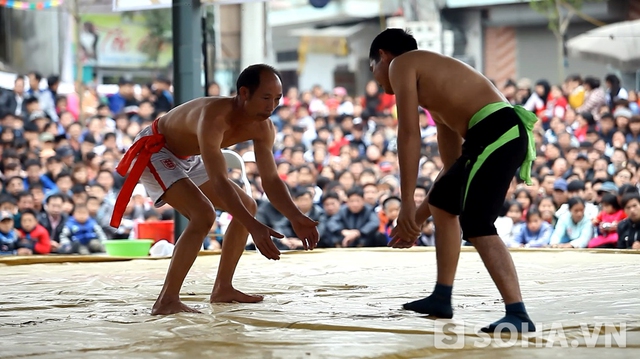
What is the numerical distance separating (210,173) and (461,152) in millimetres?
764

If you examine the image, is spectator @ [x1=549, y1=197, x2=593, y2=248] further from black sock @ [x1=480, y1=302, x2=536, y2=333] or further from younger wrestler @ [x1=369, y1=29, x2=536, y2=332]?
black sock @ [x1=480, y1=302, x2=536, y2=333]

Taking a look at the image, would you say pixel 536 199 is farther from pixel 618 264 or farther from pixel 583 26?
pixel 583 26

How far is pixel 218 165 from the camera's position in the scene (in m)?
2.67

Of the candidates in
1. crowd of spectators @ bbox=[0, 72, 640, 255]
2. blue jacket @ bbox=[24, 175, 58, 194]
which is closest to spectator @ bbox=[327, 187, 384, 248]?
crowd of spectators @ bbox=[0, 72, 640, 255]

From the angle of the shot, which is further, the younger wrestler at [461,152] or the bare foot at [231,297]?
the bare foot at [231,297]

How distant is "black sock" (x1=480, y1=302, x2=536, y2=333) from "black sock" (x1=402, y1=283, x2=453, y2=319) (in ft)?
0.87

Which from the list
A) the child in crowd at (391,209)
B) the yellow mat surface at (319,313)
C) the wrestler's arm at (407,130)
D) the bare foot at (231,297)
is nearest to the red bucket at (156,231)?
the yellow mat surface at (319,313)

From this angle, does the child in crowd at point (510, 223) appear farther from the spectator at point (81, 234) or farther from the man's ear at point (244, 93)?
the man's ear at point (244, 93)

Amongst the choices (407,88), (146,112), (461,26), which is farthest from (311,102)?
(407,88)

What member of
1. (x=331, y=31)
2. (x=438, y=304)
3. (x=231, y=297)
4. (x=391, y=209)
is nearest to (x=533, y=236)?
(x=391, y=209)

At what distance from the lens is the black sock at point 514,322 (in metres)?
2.18

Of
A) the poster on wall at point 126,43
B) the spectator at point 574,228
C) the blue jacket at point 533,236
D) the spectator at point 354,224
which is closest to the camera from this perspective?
the spectator at point 574,228

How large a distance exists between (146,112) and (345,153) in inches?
96.7

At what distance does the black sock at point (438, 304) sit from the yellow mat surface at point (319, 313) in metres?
0.05
